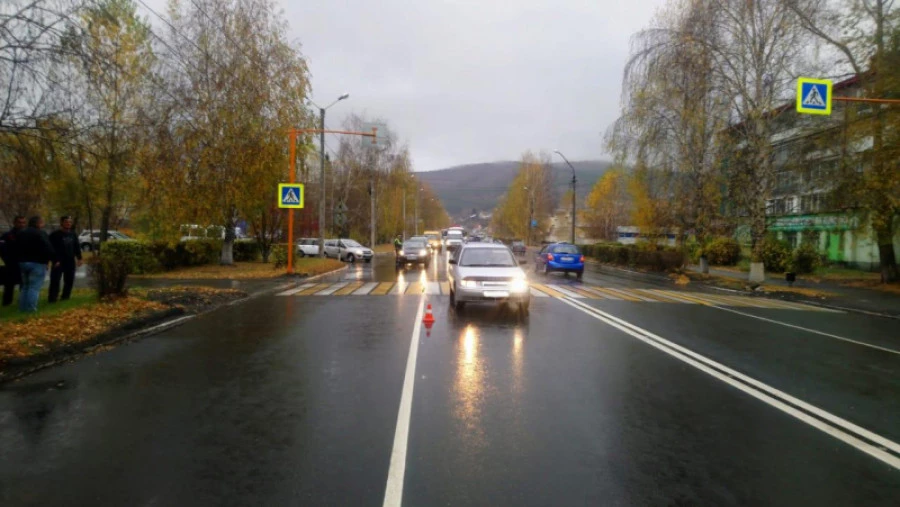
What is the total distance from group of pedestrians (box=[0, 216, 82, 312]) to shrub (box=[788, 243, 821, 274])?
100 feet

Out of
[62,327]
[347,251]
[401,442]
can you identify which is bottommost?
[401,442]

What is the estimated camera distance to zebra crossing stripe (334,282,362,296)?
1788 cm

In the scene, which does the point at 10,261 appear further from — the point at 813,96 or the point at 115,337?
the point at 813,96

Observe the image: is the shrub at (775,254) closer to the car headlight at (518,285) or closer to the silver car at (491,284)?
the silver car at (491,284)

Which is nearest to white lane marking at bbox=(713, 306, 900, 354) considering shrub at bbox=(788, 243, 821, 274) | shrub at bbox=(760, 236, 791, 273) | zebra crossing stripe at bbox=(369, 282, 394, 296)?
zebra crossing stripe at bbox=(369, 282, 394, 296)

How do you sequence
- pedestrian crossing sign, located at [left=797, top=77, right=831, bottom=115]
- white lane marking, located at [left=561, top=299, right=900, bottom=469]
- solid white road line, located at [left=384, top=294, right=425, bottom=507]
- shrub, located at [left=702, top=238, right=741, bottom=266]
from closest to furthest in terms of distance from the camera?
solid white road line, located at [left=384, top=294, right=425, bottom=507] → white lane marking, located at [left=561, top=299, right=900, bottom=469] → pedestrian crossing sign, located at [left=797, top=77, right=831, bottom=115] → shrub, located at [left=702, top=238, right=741, bottom=266]

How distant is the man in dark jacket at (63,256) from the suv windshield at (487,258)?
8.37 meters

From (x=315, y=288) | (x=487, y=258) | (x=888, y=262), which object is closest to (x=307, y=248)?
(x=315, y=288)

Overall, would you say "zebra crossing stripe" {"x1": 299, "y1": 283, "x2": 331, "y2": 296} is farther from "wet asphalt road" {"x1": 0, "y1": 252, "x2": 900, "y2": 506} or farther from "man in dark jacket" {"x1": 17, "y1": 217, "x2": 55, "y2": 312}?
"man in dark jacket" {"x1": 17, "y1": 217, "x2": 55, "y2": 312}

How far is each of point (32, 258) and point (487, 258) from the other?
921cm

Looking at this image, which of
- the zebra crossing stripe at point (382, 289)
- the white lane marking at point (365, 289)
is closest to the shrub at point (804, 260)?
the zebra crossing stripe at point (382, 289)

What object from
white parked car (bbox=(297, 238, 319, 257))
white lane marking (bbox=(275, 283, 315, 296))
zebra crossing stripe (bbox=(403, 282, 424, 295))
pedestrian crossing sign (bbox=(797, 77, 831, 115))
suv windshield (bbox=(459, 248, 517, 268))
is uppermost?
pedestrian crossing sign (bbox=(797, 77, 831, 115))

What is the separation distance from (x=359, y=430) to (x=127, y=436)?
78.0 inches

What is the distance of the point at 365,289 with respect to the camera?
19.3m
